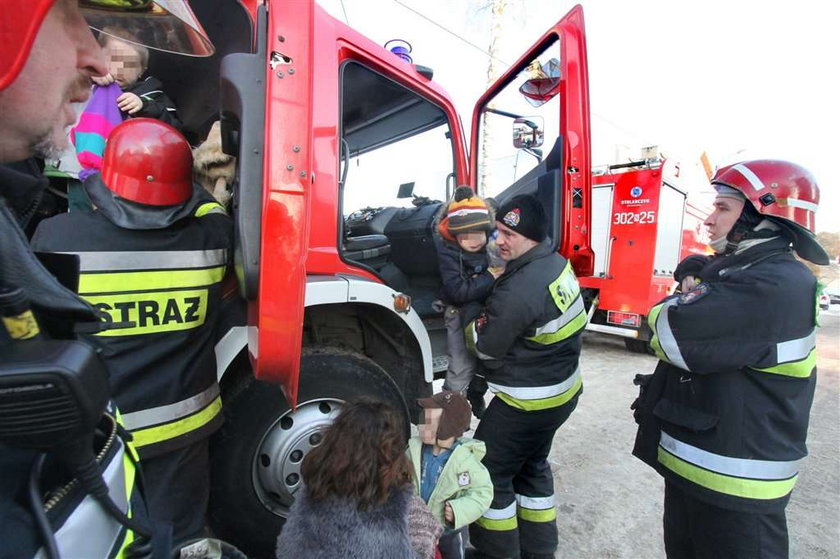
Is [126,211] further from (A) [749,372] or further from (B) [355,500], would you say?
(A) [749,372]

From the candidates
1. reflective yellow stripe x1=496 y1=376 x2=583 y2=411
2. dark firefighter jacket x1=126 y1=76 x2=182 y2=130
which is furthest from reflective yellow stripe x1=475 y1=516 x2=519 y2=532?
dark firefighter jacket x1=126 y1=76 x2=182 y2=130

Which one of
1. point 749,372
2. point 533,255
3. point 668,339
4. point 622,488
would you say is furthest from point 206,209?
point 622,488

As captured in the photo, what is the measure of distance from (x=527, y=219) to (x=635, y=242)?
4893 millimetres

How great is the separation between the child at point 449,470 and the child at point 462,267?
0.53 metres

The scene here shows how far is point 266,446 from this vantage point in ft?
6.19

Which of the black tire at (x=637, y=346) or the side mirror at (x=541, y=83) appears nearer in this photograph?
the side mirror at (x=541, y=83)

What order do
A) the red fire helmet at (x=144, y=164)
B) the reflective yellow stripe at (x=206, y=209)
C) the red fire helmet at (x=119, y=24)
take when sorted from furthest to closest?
the reflective yellow stripe at (x=206, y=209), the red fire helmet at (x=144, y=164), the red fire helmet at (x=119, y=24)

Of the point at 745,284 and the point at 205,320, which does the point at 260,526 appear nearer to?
the point at 205,320

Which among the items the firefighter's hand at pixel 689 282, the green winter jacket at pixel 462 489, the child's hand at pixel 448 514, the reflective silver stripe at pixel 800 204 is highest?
the reflective silver stripe at pixel 800 204

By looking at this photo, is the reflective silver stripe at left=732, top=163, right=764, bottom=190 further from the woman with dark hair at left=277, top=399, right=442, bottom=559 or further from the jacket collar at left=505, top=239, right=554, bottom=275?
the woman with dark hair at left=277, top=399, right=442, bottom=559

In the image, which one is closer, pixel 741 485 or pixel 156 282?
pixel 156 282

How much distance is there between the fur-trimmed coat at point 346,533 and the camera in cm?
122

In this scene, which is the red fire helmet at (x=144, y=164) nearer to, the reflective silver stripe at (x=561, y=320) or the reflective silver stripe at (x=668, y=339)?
the reflective silver stripe at (x=561, y=320)

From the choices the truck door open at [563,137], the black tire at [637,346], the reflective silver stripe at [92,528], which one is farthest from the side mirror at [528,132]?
the black tire at [637,346]
